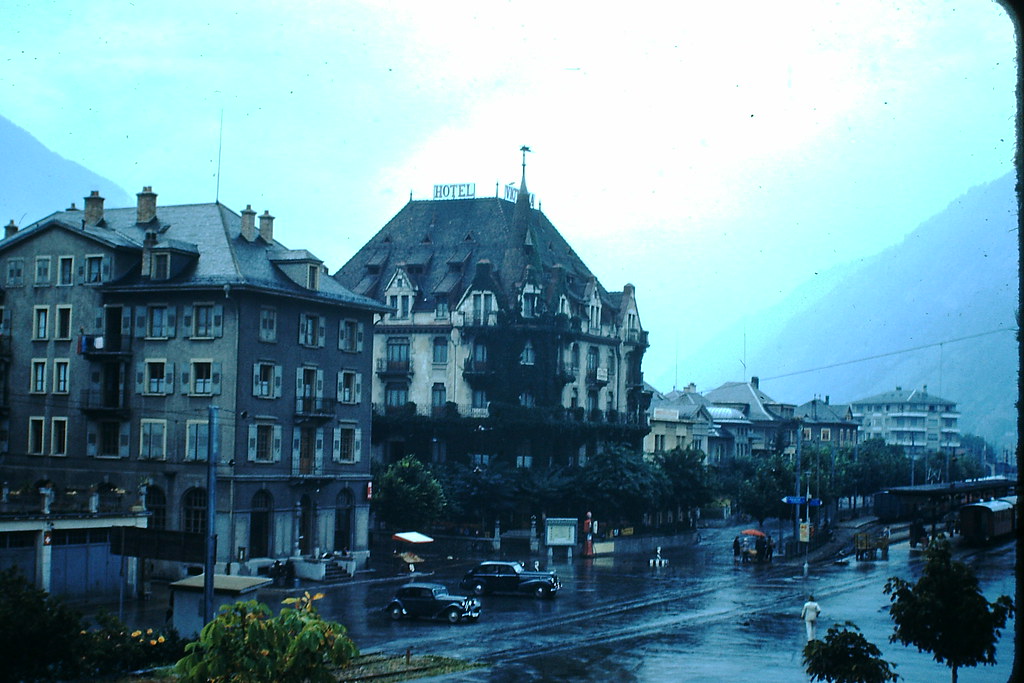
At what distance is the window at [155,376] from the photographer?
63.5 m

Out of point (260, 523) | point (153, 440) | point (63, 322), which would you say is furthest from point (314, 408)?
point (63, 322)

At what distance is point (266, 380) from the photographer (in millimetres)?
63875

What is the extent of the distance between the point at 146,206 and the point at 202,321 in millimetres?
9536

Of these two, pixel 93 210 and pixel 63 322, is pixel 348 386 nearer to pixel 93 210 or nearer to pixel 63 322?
pixel 63 322

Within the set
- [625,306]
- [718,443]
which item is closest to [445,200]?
[625,306]

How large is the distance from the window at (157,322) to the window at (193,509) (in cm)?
862

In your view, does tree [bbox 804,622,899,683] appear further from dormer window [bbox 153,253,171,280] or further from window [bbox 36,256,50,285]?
window [bbox 36,256,50,285]

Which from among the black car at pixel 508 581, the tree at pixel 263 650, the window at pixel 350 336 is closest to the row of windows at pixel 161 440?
the window at pixel 350 336

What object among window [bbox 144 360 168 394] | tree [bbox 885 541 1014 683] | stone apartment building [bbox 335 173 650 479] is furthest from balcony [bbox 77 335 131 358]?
tree [bbox 885 541 1014 683]

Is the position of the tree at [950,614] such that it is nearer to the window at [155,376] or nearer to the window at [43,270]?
the window at [155,376]

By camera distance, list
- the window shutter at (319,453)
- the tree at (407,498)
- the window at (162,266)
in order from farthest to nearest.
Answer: the tree at (407,498) → the window shutter at (319,453) → the window at (162,266)

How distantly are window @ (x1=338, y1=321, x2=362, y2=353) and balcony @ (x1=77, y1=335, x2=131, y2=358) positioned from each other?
1194cm

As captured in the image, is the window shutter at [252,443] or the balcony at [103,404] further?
the balcony at [103,404]

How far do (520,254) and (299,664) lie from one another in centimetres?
8110
